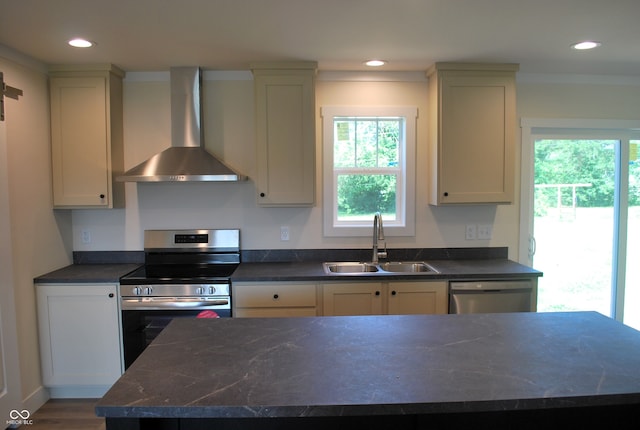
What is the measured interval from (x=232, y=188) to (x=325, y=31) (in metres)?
1.48

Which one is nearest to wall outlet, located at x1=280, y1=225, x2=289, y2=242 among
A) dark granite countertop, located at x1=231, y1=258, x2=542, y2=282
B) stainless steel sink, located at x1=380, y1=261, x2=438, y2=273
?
dark granite countertop, located at x1=231, y1=258, x2=542, y2=282

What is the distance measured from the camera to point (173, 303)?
2.74m

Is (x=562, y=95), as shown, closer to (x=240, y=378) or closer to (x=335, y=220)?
(x=335, y=220)

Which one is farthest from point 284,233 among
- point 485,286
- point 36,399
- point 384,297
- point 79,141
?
point 36,399

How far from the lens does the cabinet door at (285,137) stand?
9.68 ft

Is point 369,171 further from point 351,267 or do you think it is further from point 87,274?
point 87,274

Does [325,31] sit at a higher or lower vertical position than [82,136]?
higher

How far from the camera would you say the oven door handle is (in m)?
2.74

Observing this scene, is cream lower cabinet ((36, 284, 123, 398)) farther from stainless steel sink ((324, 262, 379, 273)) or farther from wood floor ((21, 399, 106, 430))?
stainless steel sink ((324, 262, 379, 273))

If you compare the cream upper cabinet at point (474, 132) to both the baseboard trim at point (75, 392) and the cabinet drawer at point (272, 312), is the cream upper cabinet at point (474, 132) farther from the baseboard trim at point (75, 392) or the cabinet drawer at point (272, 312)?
the baseboard trim at point (75, 392)

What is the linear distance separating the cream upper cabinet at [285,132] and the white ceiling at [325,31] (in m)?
0.14

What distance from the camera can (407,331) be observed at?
1.62 m

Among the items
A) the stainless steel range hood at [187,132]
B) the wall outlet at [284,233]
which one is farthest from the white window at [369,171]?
the stainless steel range hood at [187,132]

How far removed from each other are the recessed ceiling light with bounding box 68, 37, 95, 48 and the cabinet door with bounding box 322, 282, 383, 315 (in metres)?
2.16
